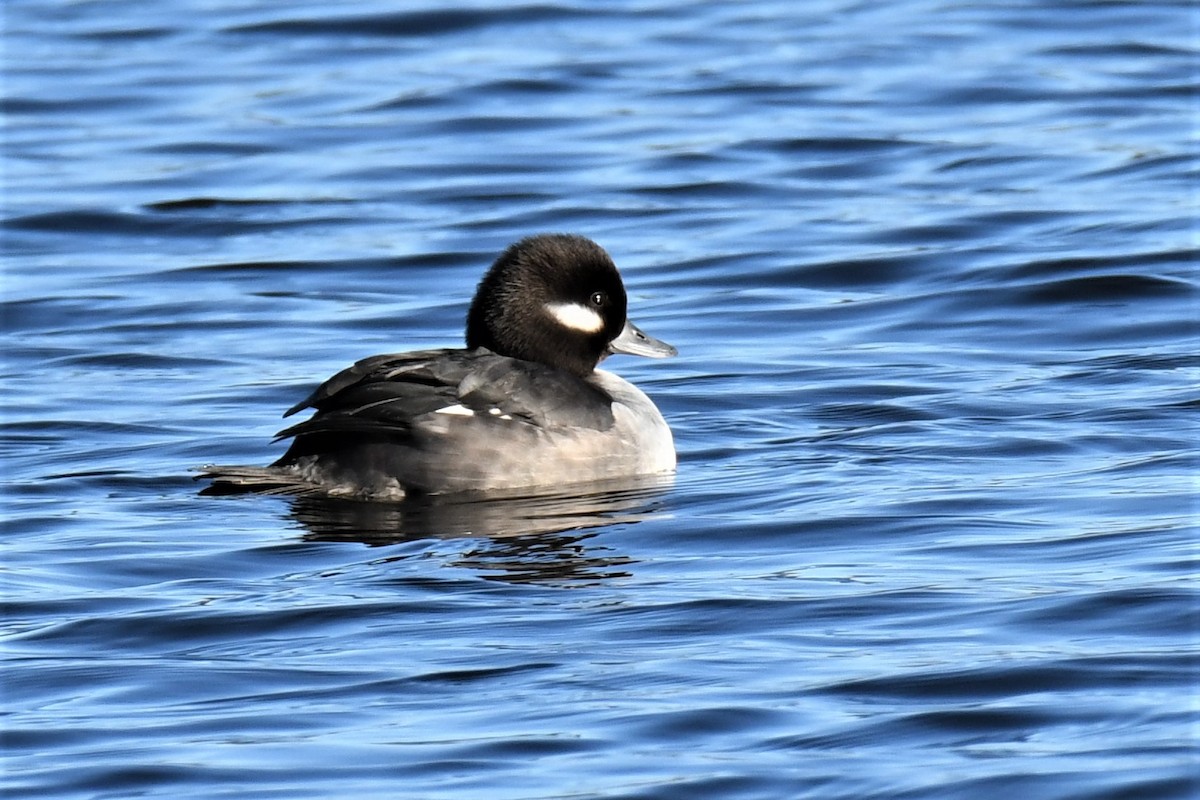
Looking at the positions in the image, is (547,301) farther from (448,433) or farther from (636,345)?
(448,433)

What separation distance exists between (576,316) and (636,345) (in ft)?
1.99

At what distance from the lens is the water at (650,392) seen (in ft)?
21.3

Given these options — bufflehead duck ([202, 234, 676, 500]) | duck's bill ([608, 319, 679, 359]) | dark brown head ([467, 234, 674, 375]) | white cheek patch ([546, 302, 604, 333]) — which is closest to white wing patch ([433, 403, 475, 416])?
bufflehead duck ([202, 234, 676, 500])

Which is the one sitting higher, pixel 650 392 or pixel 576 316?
pixel 576 316

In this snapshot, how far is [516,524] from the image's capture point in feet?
29.4

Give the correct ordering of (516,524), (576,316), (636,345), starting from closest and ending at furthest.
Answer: (516,524) → (576,316) → (636,345)

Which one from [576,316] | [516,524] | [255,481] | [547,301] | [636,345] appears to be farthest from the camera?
[636,345]

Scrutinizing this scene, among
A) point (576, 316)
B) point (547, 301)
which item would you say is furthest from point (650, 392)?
point (547, 301)

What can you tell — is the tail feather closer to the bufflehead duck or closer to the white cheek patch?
the bufflehead duck

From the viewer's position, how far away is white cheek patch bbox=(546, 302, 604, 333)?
10.1 m

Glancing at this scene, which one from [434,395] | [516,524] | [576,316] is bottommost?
[516,524]

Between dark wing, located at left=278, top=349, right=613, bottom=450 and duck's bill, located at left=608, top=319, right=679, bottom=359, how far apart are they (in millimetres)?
910

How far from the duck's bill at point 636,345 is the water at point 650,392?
0.35 meters

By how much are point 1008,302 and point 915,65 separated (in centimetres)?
739
